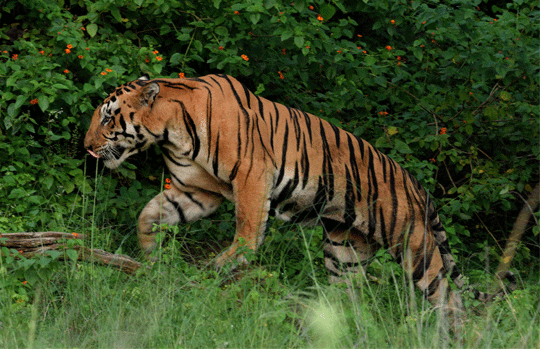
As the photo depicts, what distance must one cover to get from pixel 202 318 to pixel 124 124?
1547mm

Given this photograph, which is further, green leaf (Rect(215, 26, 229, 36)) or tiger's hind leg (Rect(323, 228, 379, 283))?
green leaf (Rect(215, 26, 229, 36))

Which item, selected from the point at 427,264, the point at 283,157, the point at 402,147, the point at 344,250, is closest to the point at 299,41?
the point at 283,157

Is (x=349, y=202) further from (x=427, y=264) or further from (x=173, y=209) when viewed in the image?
(x=173, y=209)

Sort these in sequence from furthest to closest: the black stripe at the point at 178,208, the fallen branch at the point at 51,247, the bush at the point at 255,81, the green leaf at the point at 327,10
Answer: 1. the green leaf at the point at 327,10
2. the bush at the point at 255,81
3. the black stripe at the point at 178,208
4. the fallen branch at the point at 51,247

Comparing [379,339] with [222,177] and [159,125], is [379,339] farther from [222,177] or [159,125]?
[159,125]

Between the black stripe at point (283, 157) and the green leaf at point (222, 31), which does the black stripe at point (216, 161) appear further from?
the green leaf at point (222, 31)

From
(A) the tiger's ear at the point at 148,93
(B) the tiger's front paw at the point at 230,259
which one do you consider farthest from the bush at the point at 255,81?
(B) the tiger's front paw at the point at 230,259

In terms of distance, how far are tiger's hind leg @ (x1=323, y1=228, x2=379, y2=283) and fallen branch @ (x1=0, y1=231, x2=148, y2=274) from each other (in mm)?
1424

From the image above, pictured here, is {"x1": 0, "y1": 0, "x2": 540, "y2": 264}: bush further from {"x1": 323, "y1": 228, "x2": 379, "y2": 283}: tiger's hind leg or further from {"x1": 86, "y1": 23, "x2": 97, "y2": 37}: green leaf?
{"x1": 323, "y1": 228, "x2": 379, "y2": 283}: tiger's hind leg

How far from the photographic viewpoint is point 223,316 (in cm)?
339

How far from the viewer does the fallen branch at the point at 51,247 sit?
3834 mm

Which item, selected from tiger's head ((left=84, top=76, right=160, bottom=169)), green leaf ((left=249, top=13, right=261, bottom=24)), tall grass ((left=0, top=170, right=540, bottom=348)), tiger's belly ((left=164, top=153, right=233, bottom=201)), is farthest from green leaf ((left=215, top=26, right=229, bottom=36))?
tall grass ((left=0, top=170, right=540, bottom=348))

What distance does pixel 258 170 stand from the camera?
4.16m

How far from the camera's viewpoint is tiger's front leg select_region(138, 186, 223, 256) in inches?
173
